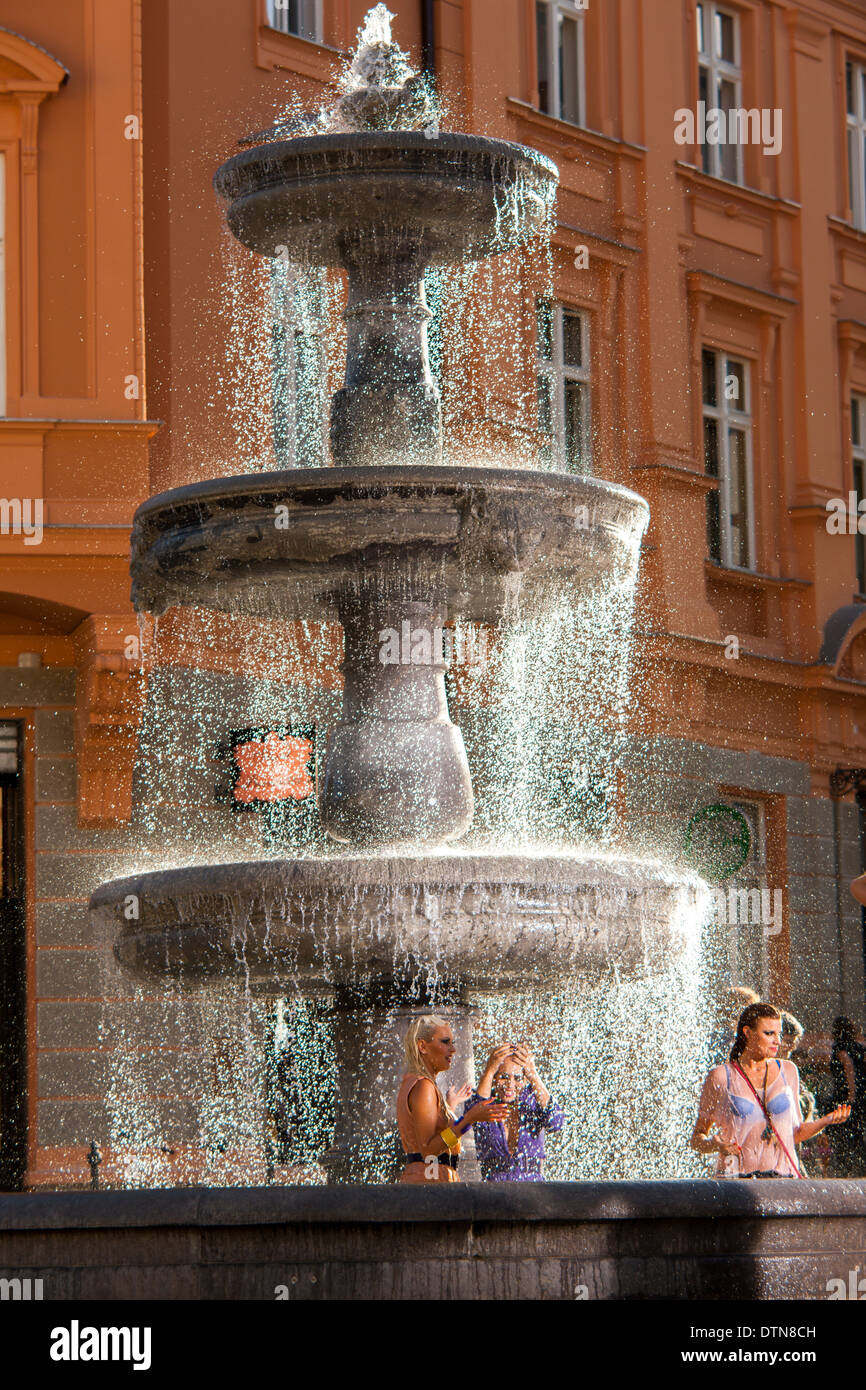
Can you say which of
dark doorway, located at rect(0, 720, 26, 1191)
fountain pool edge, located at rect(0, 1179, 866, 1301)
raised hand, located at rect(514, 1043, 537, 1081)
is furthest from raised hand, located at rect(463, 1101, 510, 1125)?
dark doorway, located at rect(0, 720, 26, 1191)

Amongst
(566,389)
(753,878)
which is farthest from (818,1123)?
(753,878)

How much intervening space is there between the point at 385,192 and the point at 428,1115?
3.69 m

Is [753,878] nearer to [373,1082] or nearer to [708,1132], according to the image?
[373,1082]

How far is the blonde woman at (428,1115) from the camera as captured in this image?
8047 mm

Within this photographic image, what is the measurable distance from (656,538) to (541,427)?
1.74 meters

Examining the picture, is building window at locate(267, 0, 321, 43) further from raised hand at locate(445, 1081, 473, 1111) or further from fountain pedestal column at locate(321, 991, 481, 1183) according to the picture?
raised hand at locate(445, 1081, 473, 1111)

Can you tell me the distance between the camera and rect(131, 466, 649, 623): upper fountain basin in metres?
8.73

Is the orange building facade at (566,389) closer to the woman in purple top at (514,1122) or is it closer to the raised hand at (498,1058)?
the woman in purple top at (514,1122)

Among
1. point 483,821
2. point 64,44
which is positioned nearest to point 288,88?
point 64,44

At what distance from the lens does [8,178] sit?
55.5 feet

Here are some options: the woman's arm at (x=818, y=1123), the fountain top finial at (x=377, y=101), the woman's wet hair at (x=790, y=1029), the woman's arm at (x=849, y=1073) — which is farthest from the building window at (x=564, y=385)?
the woman's arm at (x=818, y=1123)

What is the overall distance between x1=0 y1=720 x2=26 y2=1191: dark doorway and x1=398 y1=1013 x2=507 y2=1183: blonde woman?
8700 millimetres

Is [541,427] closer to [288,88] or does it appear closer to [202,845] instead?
[288,88]

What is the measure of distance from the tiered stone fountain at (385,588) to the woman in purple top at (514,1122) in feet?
1.07
